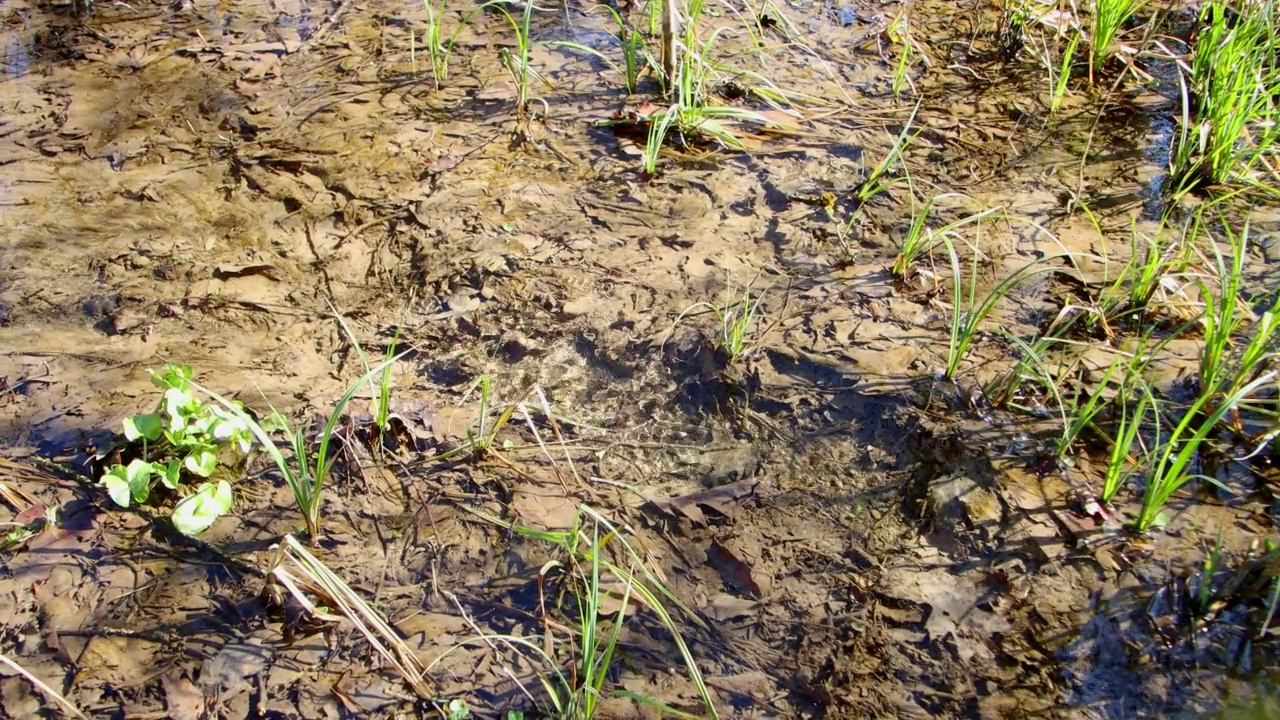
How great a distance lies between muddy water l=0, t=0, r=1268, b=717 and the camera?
1.99 meters

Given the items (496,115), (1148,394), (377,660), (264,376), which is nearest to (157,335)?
(264,376)

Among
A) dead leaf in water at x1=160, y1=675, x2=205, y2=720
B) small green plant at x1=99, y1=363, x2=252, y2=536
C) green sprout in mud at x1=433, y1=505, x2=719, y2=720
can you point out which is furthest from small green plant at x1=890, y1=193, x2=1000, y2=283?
dead leaf in water at x1=160, y1=675, x2=205, y2=720

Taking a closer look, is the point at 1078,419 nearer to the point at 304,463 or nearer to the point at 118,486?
the point at 304,463

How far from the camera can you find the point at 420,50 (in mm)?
3906

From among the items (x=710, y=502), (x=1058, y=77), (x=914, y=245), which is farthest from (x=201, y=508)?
(x=1058, y=77)

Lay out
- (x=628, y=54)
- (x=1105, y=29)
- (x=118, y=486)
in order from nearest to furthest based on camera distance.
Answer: (x=118, y=486) → (x=628, y=54) → (x=1105, y=29)

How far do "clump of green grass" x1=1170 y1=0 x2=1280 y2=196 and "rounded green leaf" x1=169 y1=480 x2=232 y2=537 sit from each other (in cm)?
322

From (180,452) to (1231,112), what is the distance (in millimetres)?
3536

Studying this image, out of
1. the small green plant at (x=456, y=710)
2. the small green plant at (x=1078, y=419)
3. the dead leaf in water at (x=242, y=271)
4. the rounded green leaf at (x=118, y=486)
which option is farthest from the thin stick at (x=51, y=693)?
the small green plant at (x=1078, y=419)

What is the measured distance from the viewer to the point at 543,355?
2.67m

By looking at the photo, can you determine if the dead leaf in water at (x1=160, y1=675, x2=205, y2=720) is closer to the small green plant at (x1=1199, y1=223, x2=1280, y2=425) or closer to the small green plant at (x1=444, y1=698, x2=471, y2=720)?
the small green plant at (x1=444, y1=698, x2=471, y2=720)

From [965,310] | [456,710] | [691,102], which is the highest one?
[691,102]

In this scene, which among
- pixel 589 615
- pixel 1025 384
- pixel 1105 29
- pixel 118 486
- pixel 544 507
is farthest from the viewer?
pixel 1105 29

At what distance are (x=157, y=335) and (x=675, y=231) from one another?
65.2 inches
